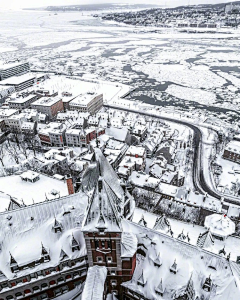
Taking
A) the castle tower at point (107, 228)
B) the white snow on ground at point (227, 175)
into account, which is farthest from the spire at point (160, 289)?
the white snow on ground at point (227, 175)

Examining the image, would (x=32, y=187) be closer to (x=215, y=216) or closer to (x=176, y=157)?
(x=215, y=216)

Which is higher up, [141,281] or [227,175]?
[141,281]

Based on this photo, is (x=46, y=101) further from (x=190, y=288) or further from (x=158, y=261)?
(x=190, y=288)

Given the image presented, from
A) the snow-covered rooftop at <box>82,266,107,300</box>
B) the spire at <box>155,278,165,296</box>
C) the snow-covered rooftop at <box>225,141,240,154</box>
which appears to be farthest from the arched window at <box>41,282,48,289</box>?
the snow-covered rooftop at <box>225,141,240,154</box>

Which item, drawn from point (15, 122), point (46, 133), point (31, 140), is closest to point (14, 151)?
point (31, 140)

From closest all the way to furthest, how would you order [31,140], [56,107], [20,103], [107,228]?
[107,228]
[31,140]
[56,107]
[20,103]

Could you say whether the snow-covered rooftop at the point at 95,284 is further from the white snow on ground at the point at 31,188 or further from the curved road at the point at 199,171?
the curved road at the point at 199,171
